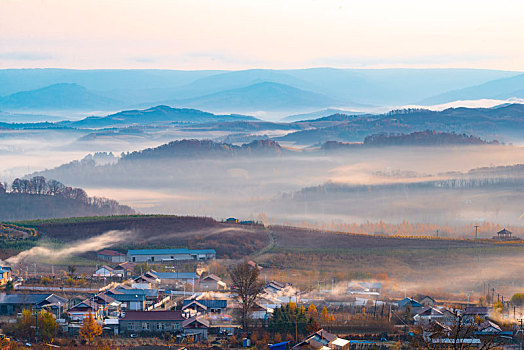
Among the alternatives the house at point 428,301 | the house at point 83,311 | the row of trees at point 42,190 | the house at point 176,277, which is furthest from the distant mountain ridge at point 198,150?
the house at point 83,311

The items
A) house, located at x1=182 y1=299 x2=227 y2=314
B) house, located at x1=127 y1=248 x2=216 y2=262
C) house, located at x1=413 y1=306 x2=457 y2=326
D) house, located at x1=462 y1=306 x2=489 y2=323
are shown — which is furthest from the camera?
house, located at x1=127 y1=248 x2=216 y2=262

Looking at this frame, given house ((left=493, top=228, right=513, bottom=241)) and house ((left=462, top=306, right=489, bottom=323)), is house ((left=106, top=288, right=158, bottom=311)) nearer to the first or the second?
house ((left=462, top=306, right=489, bottom=323))

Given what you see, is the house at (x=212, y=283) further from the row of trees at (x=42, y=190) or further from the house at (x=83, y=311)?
the row of trees at (x=42, y=190)

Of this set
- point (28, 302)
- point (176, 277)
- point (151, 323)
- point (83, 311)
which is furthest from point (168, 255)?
point (151, 323)

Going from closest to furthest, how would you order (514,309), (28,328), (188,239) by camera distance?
(28,328) < (514,309) < (188,239)

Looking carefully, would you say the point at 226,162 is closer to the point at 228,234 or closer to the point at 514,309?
the point at 228,234

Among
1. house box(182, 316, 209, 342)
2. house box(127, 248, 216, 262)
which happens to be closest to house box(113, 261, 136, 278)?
house box(127, 248, 216, 262)

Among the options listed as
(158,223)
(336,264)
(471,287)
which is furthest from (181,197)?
(471,287)

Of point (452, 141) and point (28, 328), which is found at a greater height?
point (452, 141)
